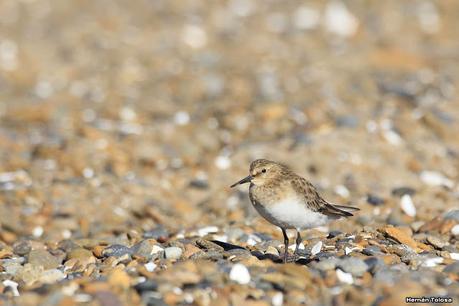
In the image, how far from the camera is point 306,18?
19.3 m

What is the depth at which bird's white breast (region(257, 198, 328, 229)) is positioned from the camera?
21.6 ft

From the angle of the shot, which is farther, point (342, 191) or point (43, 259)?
point (342, 191)

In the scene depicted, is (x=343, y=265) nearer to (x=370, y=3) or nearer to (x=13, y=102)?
(x=13, y=102)

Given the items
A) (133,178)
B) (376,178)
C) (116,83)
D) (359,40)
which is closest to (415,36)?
(359,40)

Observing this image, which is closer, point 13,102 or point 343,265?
point 343,265

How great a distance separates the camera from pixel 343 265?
6.07 meters

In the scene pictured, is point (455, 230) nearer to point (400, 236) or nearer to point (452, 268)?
point (400, 236)

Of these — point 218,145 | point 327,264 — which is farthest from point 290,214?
point 218,145

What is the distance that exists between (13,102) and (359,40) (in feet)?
25.3

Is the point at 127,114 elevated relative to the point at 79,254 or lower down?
elevated

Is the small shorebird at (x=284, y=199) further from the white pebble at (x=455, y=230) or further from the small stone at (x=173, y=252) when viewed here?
the white pebble at (x=455, y=230)

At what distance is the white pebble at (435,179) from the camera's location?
10.7 meters

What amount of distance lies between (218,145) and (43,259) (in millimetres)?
5177

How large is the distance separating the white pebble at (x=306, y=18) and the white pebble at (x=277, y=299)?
13.8 meters
